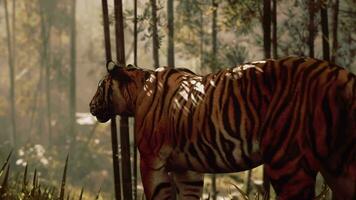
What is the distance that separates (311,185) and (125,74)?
5.12 feet

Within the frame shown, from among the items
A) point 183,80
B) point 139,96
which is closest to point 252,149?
point 183,80

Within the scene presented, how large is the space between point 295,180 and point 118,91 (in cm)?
151

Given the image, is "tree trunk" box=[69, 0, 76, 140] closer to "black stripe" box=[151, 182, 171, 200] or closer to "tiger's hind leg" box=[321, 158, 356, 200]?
"black stripe" box=[151, 182, 171, 200]

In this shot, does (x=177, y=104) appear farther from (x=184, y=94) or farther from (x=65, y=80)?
(x=65, y=80)

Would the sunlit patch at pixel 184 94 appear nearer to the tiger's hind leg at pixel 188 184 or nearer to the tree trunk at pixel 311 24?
the tiger's hind leg at pixel 188 184

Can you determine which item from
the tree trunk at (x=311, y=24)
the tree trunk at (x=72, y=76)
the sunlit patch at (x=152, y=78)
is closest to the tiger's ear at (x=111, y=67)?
the sunlit patch at (x=152, y=78)

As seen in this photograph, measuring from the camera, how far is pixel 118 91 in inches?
144

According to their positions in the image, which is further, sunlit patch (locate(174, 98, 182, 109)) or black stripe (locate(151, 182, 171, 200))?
black stripe (locate(151, 182, 171, 200))

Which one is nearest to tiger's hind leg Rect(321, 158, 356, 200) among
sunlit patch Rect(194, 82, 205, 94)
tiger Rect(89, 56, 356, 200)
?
tiger Rect(89, 56, 356, 200)

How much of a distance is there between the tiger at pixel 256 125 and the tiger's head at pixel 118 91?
0.40 ft

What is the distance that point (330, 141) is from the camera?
2568 mm

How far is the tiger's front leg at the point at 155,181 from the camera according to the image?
3.23 metres

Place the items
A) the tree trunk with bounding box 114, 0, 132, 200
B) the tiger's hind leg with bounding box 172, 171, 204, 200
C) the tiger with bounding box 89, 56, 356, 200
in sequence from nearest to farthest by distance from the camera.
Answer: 1. the tiger with bounding box 89, 56, 356, 200
2. the tiger's hind leg with bounding box 172, 171, 204, 200
3. the tree trunk with bounding box 114, 0, 132, 200

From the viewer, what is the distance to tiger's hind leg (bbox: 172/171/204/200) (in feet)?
11.5
